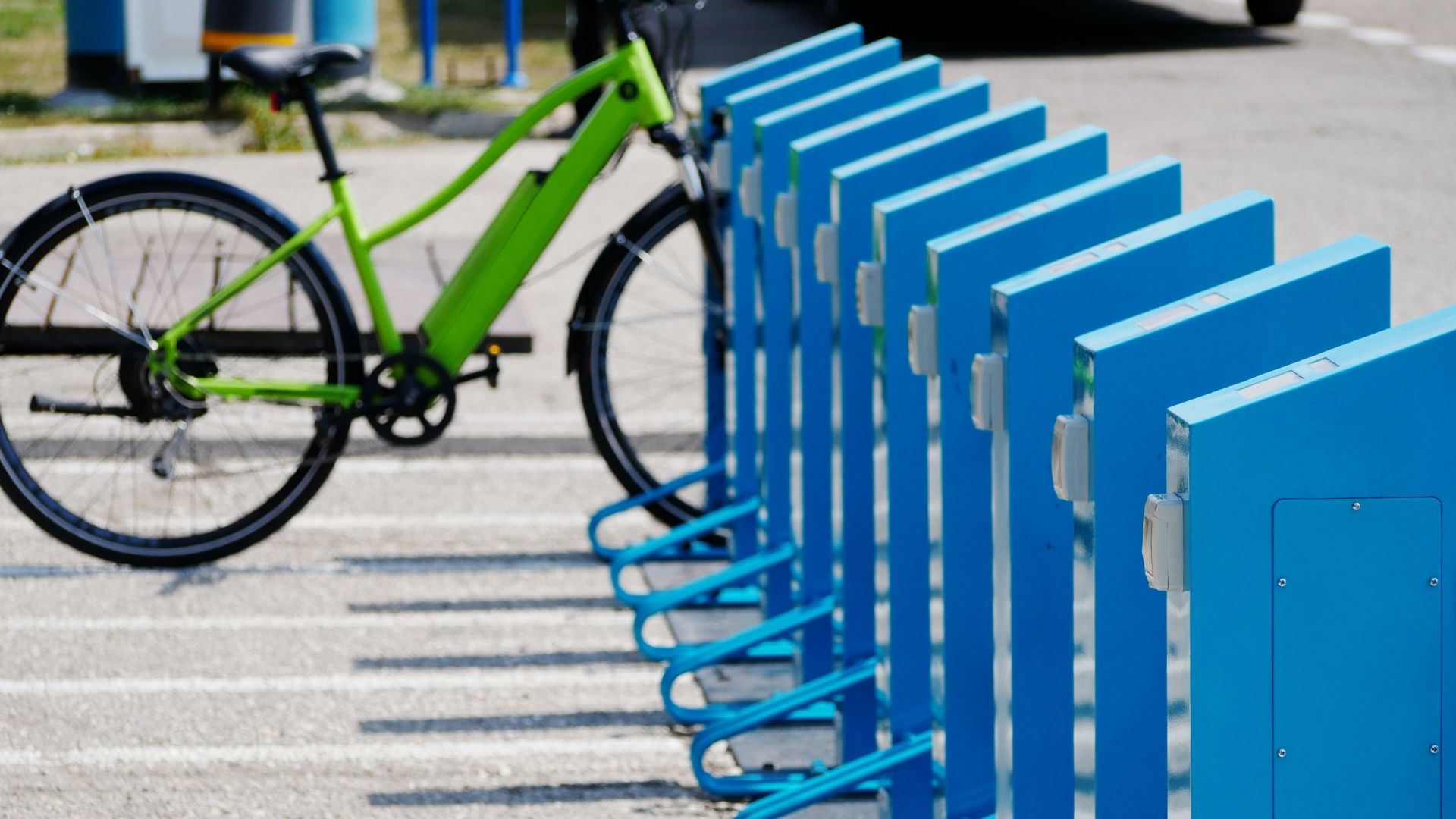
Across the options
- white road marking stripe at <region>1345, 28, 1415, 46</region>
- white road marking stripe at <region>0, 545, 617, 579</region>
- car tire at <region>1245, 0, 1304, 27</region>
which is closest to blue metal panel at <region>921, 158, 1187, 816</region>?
white road marking stripe at <region>0, 545, 617, 579</region>

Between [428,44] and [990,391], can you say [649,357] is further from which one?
[428,44]

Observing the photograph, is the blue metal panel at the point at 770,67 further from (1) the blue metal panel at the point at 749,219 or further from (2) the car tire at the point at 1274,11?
(2) the car tire at the point at 1274,11

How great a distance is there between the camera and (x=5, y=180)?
9.92 meters

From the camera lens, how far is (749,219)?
4277mm

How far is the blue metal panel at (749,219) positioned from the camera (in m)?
4.20

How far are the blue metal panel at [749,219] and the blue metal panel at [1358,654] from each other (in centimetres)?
228

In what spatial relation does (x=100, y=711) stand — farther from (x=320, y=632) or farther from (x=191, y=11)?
(x=191, y=11)

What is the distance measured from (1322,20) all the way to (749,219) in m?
13.5

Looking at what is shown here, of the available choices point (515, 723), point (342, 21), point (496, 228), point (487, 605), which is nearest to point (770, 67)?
point (496, 228)

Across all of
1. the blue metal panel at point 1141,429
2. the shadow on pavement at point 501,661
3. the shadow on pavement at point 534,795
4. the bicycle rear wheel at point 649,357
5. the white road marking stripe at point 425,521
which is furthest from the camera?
the white road marking stripe at point 425,521

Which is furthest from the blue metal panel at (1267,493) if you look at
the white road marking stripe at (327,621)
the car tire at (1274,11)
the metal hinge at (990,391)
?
the car tire at (1274,11)

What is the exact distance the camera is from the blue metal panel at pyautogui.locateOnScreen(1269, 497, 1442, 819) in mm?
1872

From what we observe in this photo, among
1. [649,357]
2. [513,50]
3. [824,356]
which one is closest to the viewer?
[824,356]

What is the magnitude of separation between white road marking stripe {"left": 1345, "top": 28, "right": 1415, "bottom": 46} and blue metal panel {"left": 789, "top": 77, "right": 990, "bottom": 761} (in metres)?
12.1
